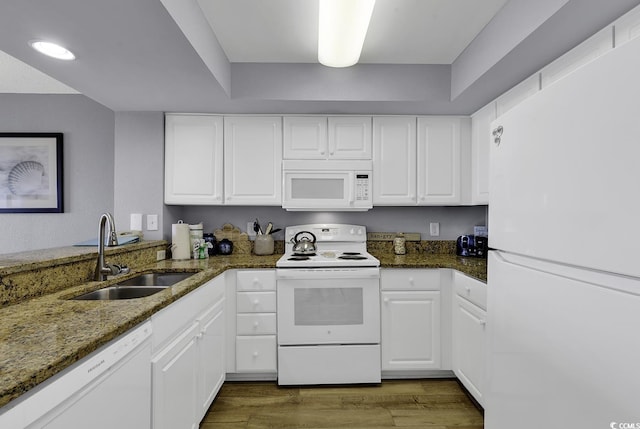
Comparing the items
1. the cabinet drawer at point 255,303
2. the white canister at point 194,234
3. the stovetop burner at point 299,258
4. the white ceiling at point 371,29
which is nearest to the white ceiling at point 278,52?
the white ceiling at point 371,29

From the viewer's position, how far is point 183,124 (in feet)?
9.02

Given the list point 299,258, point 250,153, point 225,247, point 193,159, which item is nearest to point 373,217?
point 299,258

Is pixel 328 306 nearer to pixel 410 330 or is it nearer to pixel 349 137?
pixel 410 330

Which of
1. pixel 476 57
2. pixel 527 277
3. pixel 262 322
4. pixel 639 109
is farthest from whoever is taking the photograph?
pixel 262 322

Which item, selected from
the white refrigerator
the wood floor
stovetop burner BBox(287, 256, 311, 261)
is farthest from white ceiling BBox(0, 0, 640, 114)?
the wood floor

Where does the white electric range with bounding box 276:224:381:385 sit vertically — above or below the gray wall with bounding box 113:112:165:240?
below

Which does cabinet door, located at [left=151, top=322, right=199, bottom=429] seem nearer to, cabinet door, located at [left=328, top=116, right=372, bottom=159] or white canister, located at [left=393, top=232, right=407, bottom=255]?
cabinet door, located at [left=328, top=116, right=372, bottom=159]

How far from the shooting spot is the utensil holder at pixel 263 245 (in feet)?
9.61

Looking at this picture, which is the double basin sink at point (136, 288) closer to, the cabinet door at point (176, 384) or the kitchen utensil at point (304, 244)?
the cabinet door at point (176, 384)

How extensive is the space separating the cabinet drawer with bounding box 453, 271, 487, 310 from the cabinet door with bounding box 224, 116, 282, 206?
153 cm

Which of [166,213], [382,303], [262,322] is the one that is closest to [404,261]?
[382,303]

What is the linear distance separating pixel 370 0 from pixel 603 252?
4.51 ft

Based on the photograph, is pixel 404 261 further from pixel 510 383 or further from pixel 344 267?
pixel 510 383

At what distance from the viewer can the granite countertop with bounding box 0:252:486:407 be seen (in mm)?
742
